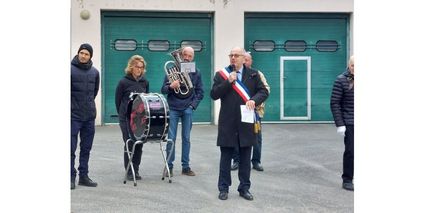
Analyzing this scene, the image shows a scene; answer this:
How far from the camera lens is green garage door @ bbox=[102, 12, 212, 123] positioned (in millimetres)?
16812

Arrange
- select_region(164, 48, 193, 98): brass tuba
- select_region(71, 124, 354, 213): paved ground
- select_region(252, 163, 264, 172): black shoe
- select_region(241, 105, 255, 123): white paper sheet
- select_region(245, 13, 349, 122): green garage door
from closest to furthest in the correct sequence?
select_region(71, 124, 354, 213): paved ground < select_region(241, 105, 255, 123): white paper sheet < select_region(164, 48, 193, 98): brass tuba < select_region(252, 163, 264, 172): black shoe < select_region(245, 13, 349, 122): green garage door

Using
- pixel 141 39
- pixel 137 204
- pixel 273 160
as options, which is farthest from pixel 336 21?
pixel 137 204

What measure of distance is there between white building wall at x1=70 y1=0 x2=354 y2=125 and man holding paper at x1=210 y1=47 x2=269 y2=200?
9.54 m

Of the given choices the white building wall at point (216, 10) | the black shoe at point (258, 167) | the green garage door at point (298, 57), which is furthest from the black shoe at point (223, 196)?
the green garage door at point (298, 57)

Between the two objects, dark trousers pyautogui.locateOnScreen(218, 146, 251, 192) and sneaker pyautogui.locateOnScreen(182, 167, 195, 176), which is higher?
dark trousers pyautogui.locateOnScreen(218, 146, 251, 192)

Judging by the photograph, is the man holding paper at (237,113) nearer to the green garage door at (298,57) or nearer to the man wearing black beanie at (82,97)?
the man wearing black beanie at (82,97)

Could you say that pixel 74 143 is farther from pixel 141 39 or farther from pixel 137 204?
pixel 141 39

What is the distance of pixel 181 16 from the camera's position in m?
17.0

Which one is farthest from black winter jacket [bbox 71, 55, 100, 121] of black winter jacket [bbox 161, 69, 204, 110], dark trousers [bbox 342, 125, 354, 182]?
dark trousers [bbox 342, 125, 354, 182]

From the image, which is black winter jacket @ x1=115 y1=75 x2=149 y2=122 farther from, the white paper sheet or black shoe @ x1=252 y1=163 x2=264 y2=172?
black shoe @ x1=252 y1=163 x2=264 y2=172

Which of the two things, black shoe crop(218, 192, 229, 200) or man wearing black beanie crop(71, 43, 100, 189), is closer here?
black shoe crop(218, 192, 229, 200)

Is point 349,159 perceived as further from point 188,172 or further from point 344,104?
point 188,172

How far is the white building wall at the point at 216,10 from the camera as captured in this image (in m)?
16.4

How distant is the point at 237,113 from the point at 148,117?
141cm
